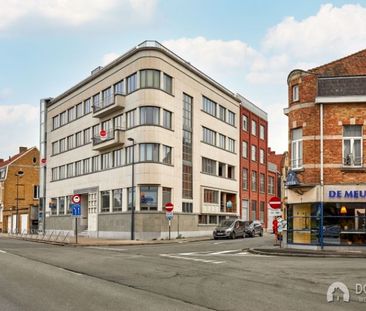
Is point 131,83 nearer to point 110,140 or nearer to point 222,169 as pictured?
point 110,140

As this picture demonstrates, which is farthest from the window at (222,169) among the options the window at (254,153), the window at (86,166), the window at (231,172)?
the window at (86,166)

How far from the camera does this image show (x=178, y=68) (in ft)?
156

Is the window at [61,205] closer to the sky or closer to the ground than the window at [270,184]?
closer to the ground

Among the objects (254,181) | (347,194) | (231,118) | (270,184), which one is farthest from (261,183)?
(347,194)

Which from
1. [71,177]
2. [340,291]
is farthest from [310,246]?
[71,177]

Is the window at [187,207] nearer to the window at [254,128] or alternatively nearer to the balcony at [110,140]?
the balcony at [110,140]

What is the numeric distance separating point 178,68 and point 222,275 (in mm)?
34474

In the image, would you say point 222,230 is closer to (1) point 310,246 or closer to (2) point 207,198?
(2) point 207,198

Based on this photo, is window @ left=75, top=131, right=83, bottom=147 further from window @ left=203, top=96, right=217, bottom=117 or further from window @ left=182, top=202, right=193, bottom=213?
window @ left=182, top=202, right=193, bottom=213

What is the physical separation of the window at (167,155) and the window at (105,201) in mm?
6870

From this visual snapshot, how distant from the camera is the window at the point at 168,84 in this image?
149 ft

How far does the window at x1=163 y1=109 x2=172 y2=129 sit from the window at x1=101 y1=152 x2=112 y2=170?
21.6 ft

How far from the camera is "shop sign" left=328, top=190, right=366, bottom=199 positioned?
25422 millimetres

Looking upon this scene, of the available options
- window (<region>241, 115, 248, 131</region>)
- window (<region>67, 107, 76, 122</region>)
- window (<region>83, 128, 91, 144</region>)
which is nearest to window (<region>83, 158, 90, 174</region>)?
window (<region>83, 128, 91, 144</region>)
